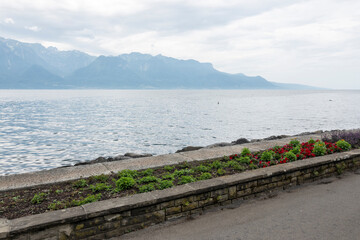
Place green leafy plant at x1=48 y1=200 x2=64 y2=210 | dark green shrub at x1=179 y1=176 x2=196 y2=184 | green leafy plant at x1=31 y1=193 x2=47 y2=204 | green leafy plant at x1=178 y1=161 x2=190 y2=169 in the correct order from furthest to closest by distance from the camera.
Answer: green leafy plant at x1=178 y1=161 x2=190 y2=169
dark green shrub at x1=179 y1=176 x2=196 y2=184
green leafy plant at x1=31 y1=193 x2=47 y2=204
green leafy plant at x1=48 y1=200 x2=64 y2=210

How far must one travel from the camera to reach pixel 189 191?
480 centimetres

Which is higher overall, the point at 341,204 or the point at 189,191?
the point at 189,191

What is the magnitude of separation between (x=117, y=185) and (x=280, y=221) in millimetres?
3157

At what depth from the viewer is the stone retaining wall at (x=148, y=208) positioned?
3.70m

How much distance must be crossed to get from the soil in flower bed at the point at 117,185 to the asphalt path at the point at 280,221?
1063mm

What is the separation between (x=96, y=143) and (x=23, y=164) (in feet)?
23.6

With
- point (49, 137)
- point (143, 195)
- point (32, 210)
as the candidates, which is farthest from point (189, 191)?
point (49, 137)

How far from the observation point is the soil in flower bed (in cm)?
464

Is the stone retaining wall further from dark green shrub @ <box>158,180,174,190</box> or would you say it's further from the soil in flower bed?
the soil in flower bed

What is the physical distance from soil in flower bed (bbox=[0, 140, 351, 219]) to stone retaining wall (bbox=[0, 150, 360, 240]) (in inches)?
25.3

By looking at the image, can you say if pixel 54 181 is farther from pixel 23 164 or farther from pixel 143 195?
pixel 23 164

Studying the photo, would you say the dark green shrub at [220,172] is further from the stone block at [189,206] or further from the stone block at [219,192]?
the stone block at [189,206]

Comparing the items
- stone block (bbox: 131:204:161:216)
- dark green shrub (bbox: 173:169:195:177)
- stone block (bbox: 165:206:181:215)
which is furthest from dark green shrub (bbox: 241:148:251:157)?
stone block (bbox: 131:204:161:216)

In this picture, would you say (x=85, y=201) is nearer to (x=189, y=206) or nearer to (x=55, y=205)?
(x=55, y=205)
